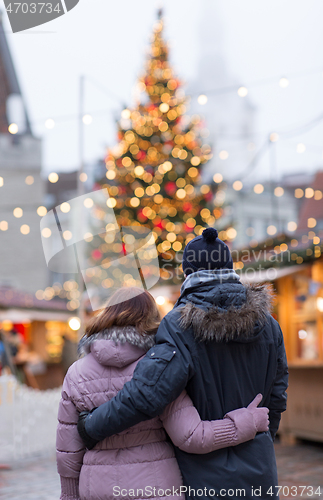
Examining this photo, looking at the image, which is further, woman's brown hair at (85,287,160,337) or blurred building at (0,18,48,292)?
blurred building at (0,18,48,292)

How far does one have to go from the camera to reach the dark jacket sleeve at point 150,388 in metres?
1.74

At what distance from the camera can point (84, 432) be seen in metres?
1.87

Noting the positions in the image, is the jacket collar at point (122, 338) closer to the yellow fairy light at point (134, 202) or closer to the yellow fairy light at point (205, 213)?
the yellow fairy light at point (134, 202)

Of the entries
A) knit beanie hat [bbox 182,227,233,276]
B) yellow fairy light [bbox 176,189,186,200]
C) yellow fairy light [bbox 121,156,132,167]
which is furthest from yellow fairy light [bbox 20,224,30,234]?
yellow fairy light [bbox 121,156,132,167]

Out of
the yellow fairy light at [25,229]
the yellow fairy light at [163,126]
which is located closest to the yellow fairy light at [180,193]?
the yellow fairy light at [163,126]

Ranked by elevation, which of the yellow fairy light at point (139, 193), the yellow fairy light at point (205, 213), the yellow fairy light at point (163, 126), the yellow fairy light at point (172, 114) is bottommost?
the yellow fairy light at point (205, 213)

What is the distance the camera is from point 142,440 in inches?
74.7

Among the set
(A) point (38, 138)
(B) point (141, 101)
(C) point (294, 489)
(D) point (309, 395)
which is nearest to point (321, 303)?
(D) point (309, 395)

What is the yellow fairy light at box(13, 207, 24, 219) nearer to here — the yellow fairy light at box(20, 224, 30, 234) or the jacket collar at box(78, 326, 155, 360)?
the yellow fairy light at box(20, 224, 30, 234)

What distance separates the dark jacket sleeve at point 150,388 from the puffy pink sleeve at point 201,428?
0.08 meters

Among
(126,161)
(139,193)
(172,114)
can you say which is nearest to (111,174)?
(126,161)

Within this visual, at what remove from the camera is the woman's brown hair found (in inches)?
78.4

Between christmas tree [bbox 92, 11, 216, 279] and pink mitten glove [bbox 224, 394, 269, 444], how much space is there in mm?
8993

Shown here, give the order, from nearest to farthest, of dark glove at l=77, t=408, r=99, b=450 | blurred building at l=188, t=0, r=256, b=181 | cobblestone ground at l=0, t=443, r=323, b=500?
dark glove at l=77, t=408, r=99, b=450 → cobblestone ground at l=0, t=443, r=323, b=500 → blurred building at l=188, t=0, r=256, b=181
